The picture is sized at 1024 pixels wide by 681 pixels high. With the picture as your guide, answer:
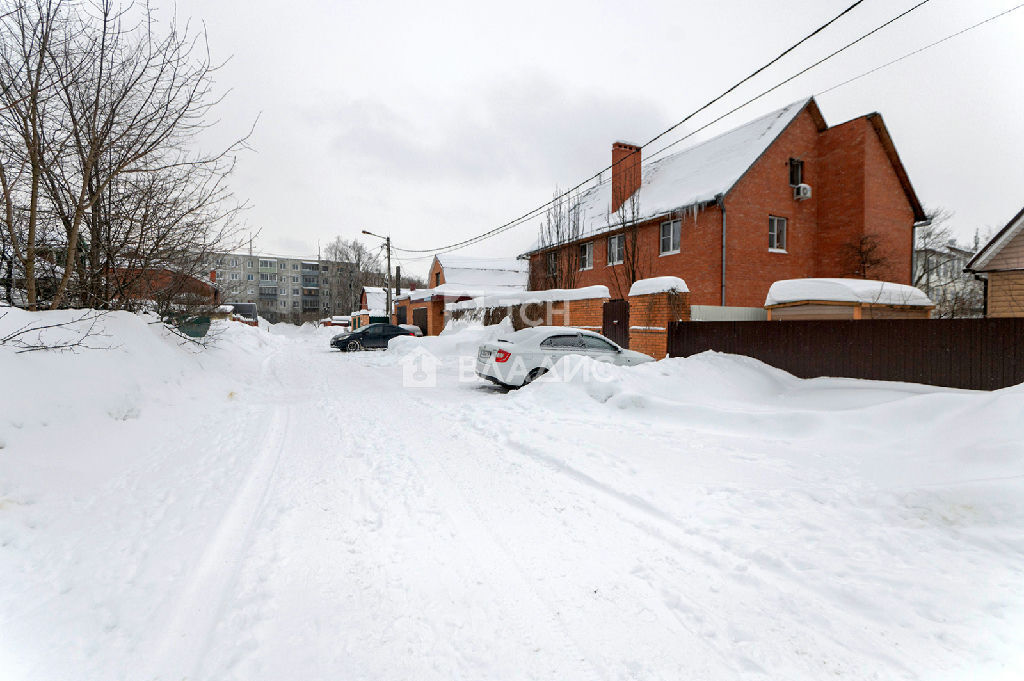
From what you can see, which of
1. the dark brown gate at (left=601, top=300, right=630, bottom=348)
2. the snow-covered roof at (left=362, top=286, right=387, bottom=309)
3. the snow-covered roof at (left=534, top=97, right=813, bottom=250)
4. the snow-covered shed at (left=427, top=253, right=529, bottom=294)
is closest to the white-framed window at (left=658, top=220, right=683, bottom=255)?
the snow-covered roof at (left=534, top=97, right=813, bottom=250)

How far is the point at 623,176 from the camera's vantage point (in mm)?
22609

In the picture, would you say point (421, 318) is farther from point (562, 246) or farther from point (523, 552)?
point (523, 552)

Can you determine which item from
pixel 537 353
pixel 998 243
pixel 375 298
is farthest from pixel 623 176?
pixel 375 298

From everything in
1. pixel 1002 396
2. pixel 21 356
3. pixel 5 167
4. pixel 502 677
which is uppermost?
pixel 5 167

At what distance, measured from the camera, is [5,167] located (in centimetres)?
555

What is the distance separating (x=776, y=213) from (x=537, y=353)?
49.4 feet

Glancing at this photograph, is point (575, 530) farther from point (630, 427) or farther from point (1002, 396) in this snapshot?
point (1002, 396)

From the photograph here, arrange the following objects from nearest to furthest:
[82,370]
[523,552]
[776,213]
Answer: [523,552], [82,370], [776,213]

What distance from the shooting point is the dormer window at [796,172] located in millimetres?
19359

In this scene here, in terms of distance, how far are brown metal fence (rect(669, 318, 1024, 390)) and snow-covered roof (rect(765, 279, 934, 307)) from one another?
2.73 m

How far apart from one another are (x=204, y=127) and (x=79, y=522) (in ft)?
19.7

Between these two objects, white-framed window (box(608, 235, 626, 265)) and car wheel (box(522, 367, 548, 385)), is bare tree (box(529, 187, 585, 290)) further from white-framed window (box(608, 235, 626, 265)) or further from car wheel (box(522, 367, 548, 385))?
car wheel (box(522, 367, 548, 385))

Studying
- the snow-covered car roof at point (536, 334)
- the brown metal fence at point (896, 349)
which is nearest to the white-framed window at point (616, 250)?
the brown metal fence at point (896, 349)

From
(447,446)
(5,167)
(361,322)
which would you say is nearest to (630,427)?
(447,446)
